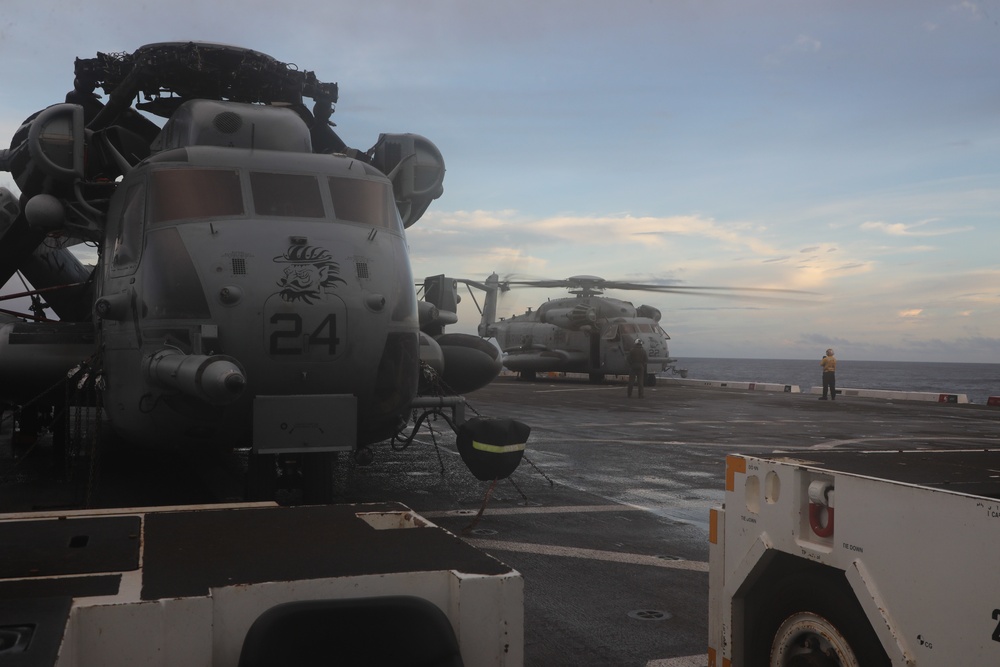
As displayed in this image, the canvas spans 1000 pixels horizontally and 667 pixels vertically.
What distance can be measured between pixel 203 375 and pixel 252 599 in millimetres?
3983

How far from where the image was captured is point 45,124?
28.1ft

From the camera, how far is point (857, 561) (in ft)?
10.3

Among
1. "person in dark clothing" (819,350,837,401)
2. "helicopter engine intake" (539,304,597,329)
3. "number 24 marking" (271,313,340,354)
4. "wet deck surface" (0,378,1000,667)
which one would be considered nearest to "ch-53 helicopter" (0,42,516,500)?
"number 24 marking" (271,313,340,354)

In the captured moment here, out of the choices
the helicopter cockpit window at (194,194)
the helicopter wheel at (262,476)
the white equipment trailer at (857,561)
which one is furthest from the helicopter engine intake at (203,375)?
the white equipment trailer at (857,561)

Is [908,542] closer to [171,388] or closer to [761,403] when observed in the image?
[171,388]

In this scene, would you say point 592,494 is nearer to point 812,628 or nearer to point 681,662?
point 681,662

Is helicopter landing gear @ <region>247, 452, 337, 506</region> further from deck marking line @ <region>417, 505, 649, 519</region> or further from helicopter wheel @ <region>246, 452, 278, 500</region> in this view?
deck marking line @ <region>417, 505, 649, 519</region>

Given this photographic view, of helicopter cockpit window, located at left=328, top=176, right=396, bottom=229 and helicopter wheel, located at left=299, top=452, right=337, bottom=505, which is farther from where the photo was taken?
helicopter cockpit window, located at left=328, top=176, right=396, bottom=229

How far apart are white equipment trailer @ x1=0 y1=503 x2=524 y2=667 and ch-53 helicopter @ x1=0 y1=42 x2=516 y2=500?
10.4 ft

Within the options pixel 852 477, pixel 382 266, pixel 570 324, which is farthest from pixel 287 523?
pixel 570 324

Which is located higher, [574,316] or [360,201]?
[574,316]

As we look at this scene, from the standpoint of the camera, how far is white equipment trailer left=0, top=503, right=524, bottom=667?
2176mm

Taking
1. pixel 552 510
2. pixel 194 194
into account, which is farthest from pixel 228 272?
pixel 552 510

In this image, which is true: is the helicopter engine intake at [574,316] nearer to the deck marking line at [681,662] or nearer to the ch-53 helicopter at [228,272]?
the ch-53 helicopter at [228,272]
